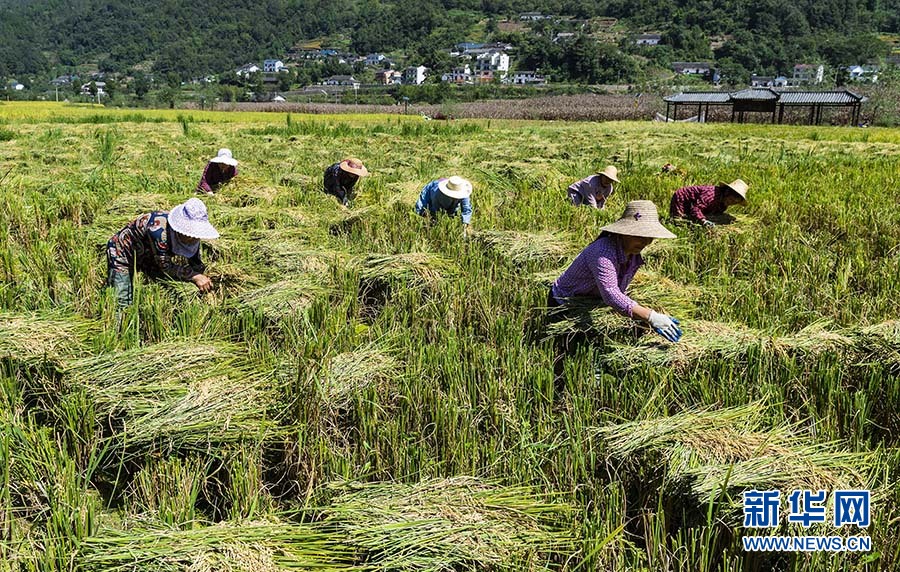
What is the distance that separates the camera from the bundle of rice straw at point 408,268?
3916 millimetres

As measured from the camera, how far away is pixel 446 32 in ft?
538

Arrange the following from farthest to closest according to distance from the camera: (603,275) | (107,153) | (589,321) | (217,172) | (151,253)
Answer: (107,153), (217,172), (151,253), (589,321), (603,275)

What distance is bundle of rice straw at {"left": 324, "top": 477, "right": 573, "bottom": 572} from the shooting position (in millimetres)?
1717

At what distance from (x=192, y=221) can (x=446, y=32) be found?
174 meters

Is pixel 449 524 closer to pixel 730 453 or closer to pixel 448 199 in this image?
pixel 730 453

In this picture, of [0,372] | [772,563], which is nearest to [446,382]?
[772,563]

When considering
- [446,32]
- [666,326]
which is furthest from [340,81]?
[666,326]

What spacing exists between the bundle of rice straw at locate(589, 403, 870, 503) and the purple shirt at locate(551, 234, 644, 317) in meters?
0.82

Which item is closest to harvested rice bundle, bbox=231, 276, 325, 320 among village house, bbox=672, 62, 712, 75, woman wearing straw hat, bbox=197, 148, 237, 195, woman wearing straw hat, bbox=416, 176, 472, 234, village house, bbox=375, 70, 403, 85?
woman wearing straw hat, bbox=416, 176, 472, 234

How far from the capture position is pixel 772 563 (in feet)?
5.95

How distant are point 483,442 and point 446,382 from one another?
1.42ft

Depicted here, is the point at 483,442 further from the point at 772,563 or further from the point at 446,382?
the point at 772,563

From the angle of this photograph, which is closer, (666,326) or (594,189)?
(666,326)

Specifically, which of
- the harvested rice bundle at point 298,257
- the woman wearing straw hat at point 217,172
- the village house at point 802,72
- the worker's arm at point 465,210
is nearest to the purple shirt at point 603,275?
the harvested rice bundle at point 298,257
